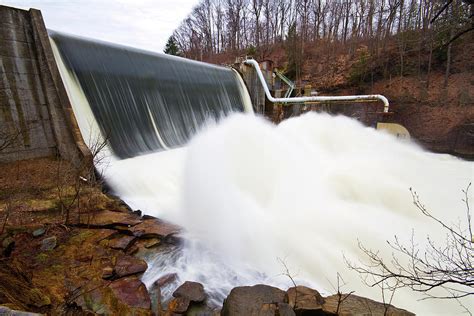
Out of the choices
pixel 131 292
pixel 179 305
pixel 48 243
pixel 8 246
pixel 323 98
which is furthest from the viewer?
pixel 323 98

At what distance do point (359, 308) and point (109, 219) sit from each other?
179 inches

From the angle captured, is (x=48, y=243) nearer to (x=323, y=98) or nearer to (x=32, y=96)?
(x=32, y=96)

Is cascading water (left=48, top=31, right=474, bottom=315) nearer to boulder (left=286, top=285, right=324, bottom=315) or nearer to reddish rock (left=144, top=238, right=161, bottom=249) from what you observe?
reddish rock (left=144, top=238, right=161, bottom=249)

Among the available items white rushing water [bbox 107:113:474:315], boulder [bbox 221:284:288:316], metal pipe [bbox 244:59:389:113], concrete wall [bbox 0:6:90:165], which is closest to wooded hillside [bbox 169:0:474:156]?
metal pipe [bbox 244:59:389:113]

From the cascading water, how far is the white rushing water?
0.08 ft

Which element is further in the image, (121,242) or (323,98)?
(323,98)

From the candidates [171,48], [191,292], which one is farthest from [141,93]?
[171,48]

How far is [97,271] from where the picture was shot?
3.79 metres

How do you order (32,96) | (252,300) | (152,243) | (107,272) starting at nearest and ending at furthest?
(252,300), (107,272), (152,243), (32,96)

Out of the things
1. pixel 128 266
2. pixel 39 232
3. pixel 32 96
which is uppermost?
pixel 32 96

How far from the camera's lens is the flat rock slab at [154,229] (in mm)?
4863

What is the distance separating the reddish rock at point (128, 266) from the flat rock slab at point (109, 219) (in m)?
1.04

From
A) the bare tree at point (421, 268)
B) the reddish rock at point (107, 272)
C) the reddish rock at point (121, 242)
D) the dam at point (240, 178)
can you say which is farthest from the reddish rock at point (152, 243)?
the bare tree at point (421, 268)

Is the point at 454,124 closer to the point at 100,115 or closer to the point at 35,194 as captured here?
the point at 100,115
